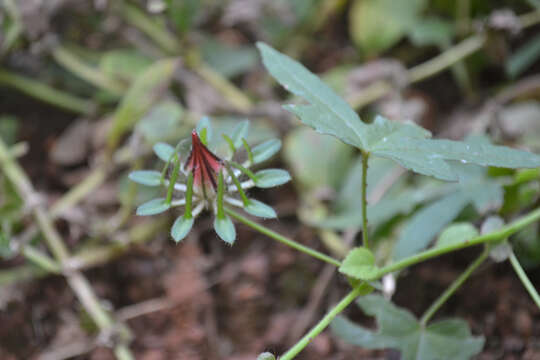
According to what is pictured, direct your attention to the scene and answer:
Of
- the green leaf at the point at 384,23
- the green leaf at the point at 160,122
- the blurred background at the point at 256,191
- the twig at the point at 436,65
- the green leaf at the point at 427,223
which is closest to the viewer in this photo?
the green leaf at the point at 427,223

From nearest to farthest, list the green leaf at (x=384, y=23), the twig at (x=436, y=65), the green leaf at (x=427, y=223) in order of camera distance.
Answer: the green leaf at (x=427, y=223)
the twig at (x=436, y=65)
the green leaf at (x=384, y=23)

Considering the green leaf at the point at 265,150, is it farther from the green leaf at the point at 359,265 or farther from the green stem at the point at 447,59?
the green stem at the point at 447,59

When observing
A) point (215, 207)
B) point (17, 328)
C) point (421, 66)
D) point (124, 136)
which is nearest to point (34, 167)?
point (124, 136)

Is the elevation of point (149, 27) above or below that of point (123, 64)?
above

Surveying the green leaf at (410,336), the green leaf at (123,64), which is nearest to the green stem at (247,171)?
the green leaf at (410,336)

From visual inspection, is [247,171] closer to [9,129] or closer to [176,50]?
[176,50]

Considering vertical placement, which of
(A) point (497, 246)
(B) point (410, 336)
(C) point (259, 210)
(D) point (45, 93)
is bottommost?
(B) point (410, 336)

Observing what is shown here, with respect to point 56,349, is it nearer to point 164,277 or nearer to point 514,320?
point 164,277

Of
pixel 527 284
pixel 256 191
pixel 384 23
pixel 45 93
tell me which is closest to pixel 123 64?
pixel 45 93

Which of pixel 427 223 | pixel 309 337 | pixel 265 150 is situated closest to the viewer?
pixel 309 337
